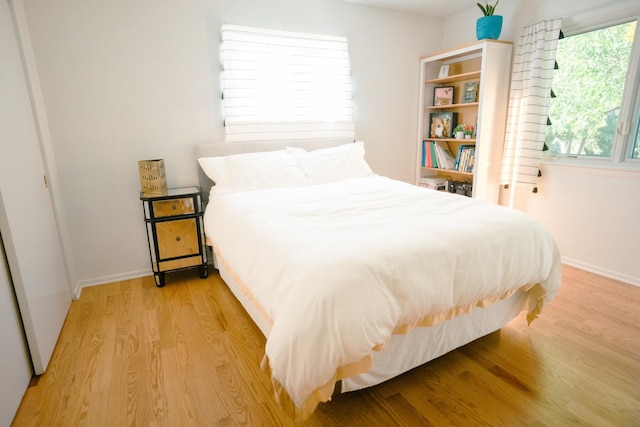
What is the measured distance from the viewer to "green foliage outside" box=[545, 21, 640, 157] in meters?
2.65

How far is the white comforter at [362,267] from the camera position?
46.9 inches

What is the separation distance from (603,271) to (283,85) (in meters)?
3.13

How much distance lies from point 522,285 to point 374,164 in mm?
2379

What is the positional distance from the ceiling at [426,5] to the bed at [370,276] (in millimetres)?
2111

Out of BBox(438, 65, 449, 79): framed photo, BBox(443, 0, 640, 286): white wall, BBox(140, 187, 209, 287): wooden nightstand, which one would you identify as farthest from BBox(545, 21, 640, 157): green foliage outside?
BBox(140, 187, 209, 287): wooden nightstand

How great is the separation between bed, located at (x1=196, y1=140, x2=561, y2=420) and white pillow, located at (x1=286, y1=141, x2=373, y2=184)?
1.91 feet

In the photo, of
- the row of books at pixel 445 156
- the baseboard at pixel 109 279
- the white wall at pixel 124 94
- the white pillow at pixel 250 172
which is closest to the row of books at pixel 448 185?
the row of books at pixel 445 156

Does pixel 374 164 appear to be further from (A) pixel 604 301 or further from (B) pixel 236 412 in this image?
(B) pixel 236 412

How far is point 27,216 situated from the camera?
1832 millimetres

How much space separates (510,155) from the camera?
3.22 meters

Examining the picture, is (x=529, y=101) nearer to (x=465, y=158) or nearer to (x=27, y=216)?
(x=465, y=158)

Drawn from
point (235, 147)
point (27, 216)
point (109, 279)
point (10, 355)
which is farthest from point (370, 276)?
point (109, 279)

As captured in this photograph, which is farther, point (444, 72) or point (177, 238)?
point (444, 72)

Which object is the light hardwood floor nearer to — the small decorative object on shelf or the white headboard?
the small decorative object on shelf
